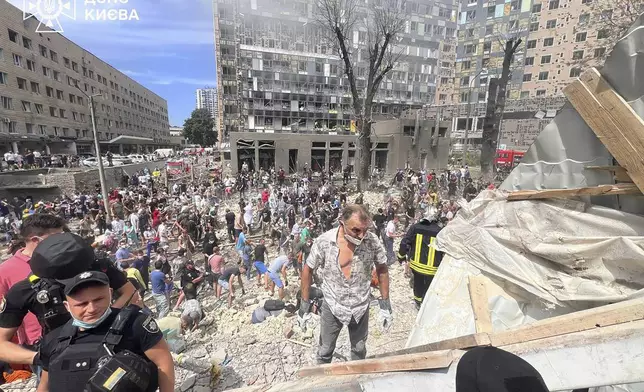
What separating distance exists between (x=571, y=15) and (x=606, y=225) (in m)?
52.0

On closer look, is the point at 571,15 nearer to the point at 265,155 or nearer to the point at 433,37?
the point at 433,37

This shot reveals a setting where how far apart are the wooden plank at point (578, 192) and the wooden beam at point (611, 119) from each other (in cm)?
13

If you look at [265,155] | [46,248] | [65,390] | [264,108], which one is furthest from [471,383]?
[264,108]

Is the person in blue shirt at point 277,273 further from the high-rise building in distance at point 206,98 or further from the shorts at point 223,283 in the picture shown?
the high-rise building in distance at point 206,98

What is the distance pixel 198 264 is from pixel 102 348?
865cm

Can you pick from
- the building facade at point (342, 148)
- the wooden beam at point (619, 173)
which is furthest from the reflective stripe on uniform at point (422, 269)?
the building facade at point (342, 148)

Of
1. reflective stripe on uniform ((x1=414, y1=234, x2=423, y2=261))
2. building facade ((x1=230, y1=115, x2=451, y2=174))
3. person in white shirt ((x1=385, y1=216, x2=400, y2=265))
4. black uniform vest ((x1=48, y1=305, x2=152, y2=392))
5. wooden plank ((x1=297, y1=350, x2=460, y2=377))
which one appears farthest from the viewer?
building facade ((x1=230, y1=115, x2=451, y2=174))

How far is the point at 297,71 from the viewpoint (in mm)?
39188

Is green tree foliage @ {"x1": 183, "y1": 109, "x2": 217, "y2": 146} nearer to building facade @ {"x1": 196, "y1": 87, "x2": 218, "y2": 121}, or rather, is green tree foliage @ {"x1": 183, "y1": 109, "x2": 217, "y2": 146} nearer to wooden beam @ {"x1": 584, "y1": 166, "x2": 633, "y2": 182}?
wooden beam @ {"x1": 584, "y1": 166, "x2": 633, "y2": 182}

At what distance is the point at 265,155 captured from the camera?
2725 centimetres

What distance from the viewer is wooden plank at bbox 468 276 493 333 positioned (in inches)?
94.1

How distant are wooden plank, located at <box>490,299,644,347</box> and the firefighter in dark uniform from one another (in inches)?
104

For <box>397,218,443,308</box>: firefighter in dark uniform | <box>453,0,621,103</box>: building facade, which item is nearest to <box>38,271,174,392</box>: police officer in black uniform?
<box>397,218,443,308</box>: firefighter in dark uniform

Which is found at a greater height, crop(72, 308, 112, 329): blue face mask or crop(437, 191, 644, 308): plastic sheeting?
crop(437, 191, 644, 308): plastic sheeting
